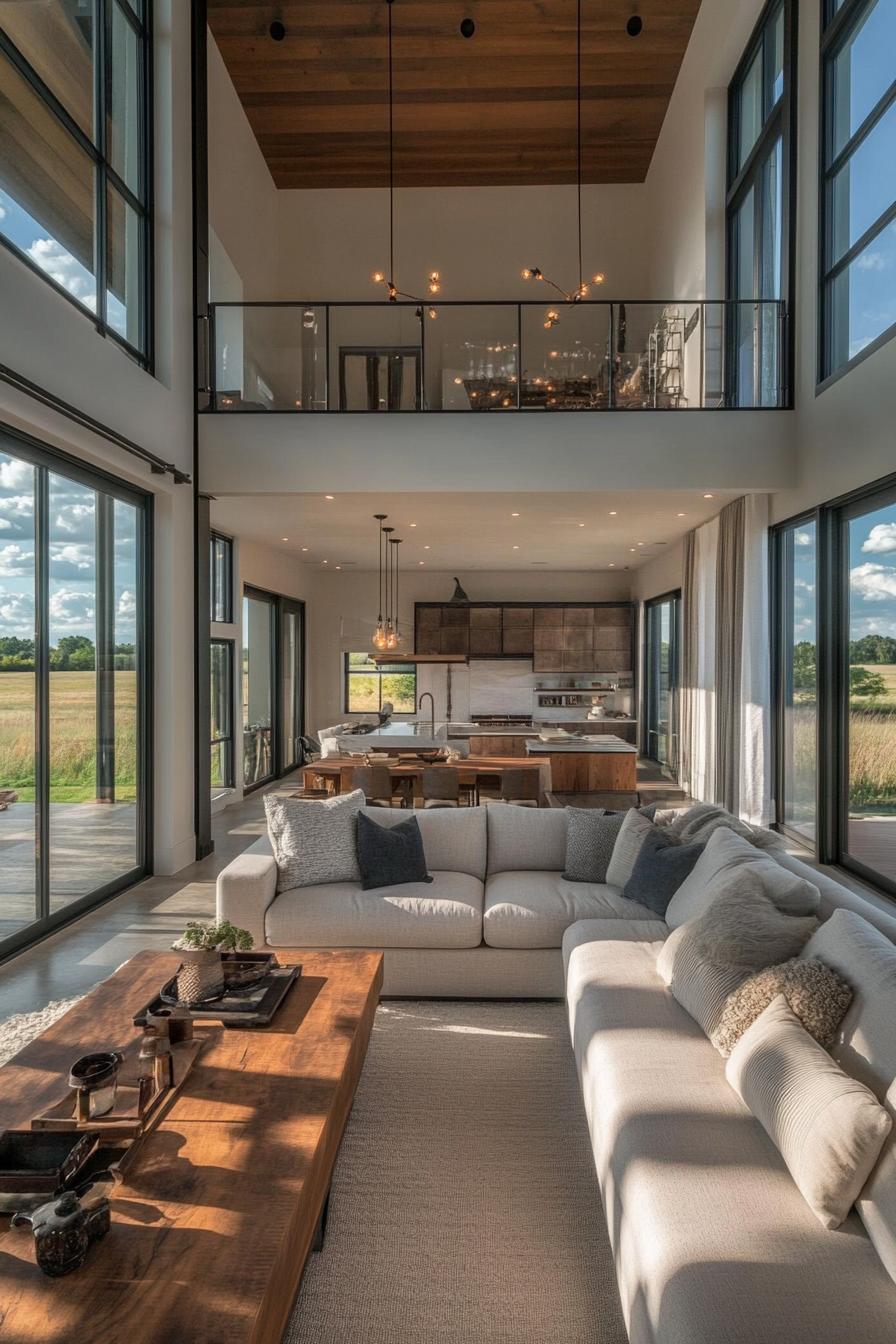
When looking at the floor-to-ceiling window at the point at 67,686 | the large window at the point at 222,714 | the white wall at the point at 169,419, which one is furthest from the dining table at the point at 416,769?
the large window at the point at 222,714

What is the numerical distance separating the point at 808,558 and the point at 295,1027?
531cm

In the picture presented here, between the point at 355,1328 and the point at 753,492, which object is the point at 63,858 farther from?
the point at 753,492

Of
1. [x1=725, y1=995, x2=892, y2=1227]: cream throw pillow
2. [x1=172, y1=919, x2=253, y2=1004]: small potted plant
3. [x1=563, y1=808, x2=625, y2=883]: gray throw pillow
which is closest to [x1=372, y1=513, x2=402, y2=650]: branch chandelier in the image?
[x1=563, y1=808, x2=625, y2=883]: gray throw pillow

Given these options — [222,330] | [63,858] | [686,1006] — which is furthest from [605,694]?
[686,1006]

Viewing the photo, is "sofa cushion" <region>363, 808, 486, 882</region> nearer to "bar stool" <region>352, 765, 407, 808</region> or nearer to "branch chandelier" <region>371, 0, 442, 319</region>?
"bar stool" <region>352, 765, 407, 808</region>

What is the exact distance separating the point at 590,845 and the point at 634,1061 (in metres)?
1.91

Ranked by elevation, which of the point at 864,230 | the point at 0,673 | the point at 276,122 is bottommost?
the point at 0,673

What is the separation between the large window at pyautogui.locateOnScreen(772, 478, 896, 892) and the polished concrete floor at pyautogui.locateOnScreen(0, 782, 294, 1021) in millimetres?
4124

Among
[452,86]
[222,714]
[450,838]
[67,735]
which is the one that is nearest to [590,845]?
[450,838]

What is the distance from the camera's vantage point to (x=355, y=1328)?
2027 millimetres

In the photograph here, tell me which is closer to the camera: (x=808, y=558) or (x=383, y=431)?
(x=808, y=558)

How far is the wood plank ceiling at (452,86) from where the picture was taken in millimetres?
8070

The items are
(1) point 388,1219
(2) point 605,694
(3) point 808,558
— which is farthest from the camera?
(2) point 605,694

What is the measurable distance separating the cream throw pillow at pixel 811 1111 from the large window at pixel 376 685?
1195 cm
